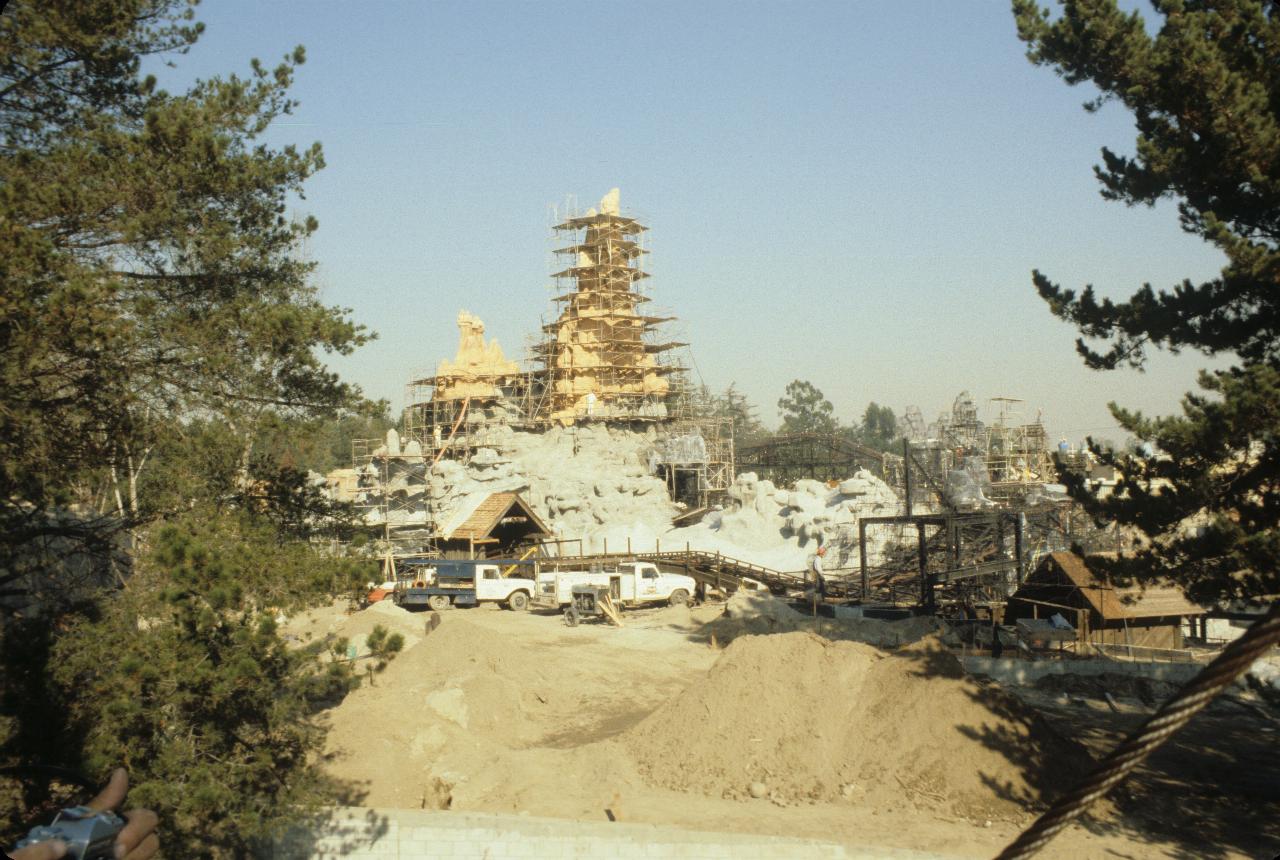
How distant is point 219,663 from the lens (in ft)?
33.7

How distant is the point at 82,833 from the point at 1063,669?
24.3 metres

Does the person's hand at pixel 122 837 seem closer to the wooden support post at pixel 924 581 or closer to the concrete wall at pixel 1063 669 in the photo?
the concrete wall at pixel 1063 669

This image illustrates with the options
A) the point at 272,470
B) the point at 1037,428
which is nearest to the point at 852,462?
the point at 1037,428

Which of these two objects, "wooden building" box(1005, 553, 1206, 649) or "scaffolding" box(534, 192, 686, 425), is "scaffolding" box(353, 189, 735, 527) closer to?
Answer: "scaffolding" box(534, 192, 686, 425)

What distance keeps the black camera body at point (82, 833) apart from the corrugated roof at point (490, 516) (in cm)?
4076

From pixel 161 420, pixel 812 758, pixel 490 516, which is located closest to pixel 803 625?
pixel 812 758

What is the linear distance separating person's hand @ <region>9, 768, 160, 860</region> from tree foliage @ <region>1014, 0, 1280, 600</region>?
1241 centimetres

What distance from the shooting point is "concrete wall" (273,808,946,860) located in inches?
473

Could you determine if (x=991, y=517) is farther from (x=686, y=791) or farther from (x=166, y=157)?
(x=166, y=157)

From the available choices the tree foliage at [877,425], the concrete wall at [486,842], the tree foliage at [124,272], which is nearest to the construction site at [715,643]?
the concrete wall at [486,842]

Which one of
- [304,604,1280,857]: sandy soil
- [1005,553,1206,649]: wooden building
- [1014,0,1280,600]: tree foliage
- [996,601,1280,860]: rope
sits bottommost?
[304,604,1280,857]: sandy soil

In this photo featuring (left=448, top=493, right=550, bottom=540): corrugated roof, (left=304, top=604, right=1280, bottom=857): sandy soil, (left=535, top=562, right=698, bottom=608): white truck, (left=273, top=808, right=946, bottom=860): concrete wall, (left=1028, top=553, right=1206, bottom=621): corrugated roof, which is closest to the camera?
(left=273, top=808, right=946, bottom=860): concrete wall

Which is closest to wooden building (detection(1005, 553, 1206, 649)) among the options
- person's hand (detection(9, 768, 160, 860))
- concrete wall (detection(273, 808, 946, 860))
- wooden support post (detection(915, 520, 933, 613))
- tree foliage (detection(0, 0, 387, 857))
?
wooden support post (detection(915, 520, 933, 613))

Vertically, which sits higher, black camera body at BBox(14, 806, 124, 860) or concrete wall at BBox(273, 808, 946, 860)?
black camera body at BBox(14, 806, 124, 860)
